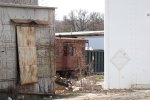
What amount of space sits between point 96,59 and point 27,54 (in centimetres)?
1852

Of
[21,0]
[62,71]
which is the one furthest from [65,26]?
[21,0]

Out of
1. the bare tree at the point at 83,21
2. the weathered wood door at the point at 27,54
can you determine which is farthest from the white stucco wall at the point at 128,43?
the bare tree at the point at 83,21

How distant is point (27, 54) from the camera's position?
13.9 m

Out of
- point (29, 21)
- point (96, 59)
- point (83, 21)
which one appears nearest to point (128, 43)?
point (29, 21)

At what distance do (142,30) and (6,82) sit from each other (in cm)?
593

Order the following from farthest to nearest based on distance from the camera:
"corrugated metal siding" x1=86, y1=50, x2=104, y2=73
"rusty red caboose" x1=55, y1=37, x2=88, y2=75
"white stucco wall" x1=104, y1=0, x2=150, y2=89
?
"corrugated metal siding" x1=86, y1=50, x2=104, y2=73, "rusty red caboose" x1=55, y1=37, x2=88, y2=75, "white stucco wall" x1=104, y1=0, x2=150, y2=89

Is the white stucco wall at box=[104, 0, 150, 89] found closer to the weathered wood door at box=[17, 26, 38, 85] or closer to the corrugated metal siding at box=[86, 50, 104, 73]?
the weathered wood door at box=[17, 26, 38, 85]

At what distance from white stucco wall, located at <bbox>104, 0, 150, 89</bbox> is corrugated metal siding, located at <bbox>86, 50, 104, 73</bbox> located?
1472cm

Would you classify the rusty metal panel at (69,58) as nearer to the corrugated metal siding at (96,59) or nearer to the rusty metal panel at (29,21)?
the corrugated metal siding at (96,59)

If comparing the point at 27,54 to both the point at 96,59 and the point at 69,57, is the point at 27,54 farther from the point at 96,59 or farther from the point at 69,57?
the point at 96,59

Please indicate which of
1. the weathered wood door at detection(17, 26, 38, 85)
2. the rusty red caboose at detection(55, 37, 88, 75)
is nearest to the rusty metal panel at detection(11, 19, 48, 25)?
the weathered wood door at detection(17, 26, 38, 85)

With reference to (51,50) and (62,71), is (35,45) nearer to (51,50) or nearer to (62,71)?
(51,50)

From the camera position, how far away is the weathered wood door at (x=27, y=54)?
13.8 m

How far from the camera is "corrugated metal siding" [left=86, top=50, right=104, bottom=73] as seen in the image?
104ft
